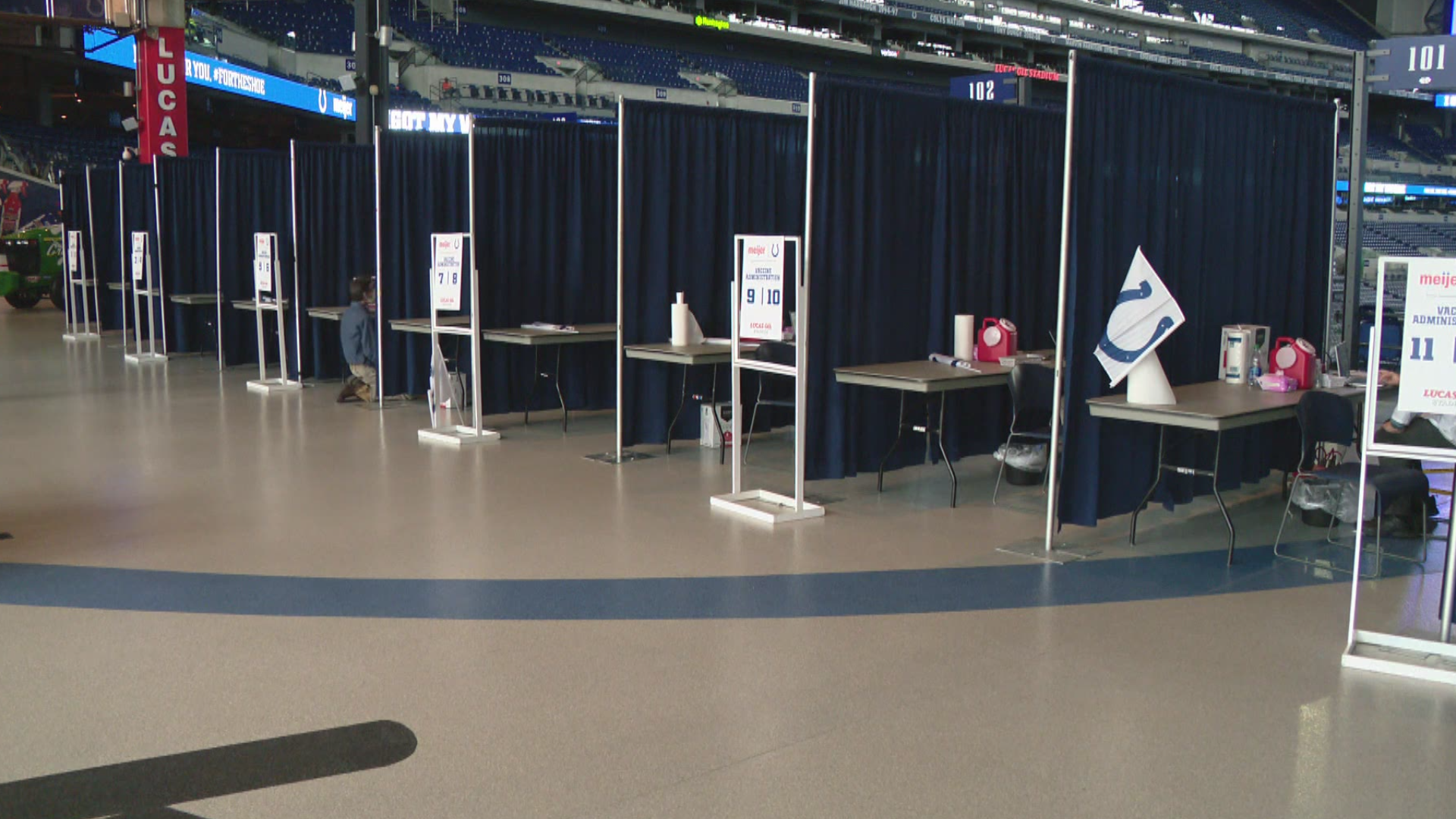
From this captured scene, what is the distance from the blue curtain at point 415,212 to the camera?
8.98 metres

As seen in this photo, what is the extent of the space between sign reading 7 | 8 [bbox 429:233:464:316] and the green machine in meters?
15.7

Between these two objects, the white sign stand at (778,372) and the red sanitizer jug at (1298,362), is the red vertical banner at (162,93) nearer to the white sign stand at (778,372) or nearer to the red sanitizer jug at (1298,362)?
the white sign stand at (778,372)

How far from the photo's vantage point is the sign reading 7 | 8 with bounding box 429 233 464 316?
7.58 metres

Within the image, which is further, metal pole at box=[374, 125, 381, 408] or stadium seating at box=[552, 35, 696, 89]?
stadium seating at box=[552, 35, 696, 89]

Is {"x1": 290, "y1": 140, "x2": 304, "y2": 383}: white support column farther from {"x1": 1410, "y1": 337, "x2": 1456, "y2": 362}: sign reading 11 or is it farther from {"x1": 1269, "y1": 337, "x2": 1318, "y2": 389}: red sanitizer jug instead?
{"x1": 1410, "y1": 337, "x2": 1456, "y2": 362}: sign reading 11

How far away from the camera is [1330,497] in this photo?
18.3 feet

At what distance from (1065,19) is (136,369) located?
26.6 meters

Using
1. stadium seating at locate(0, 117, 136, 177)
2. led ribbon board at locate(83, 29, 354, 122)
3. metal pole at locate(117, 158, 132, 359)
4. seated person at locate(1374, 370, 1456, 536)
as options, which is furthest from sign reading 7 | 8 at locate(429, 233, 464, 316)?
stadium seating at locate(0, 117, 136, 177)

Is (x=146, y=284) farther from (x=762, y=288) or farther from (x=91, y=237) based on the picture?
(x=762, y=288)

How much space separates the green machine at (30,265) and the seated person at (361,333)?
13.9 metres

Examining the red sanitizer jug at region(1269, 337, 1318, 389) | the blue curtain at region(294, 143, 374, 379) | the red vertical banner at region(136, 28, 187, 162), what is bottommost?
the red sanitizer jug at region(1269, 337, 1318, 389)

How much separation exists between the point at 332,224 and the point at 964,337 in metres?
6.34

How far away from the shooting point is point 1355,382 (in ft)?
18.4

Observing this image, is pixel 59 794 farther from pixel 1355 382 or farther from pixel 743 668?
pixel 1355 382
